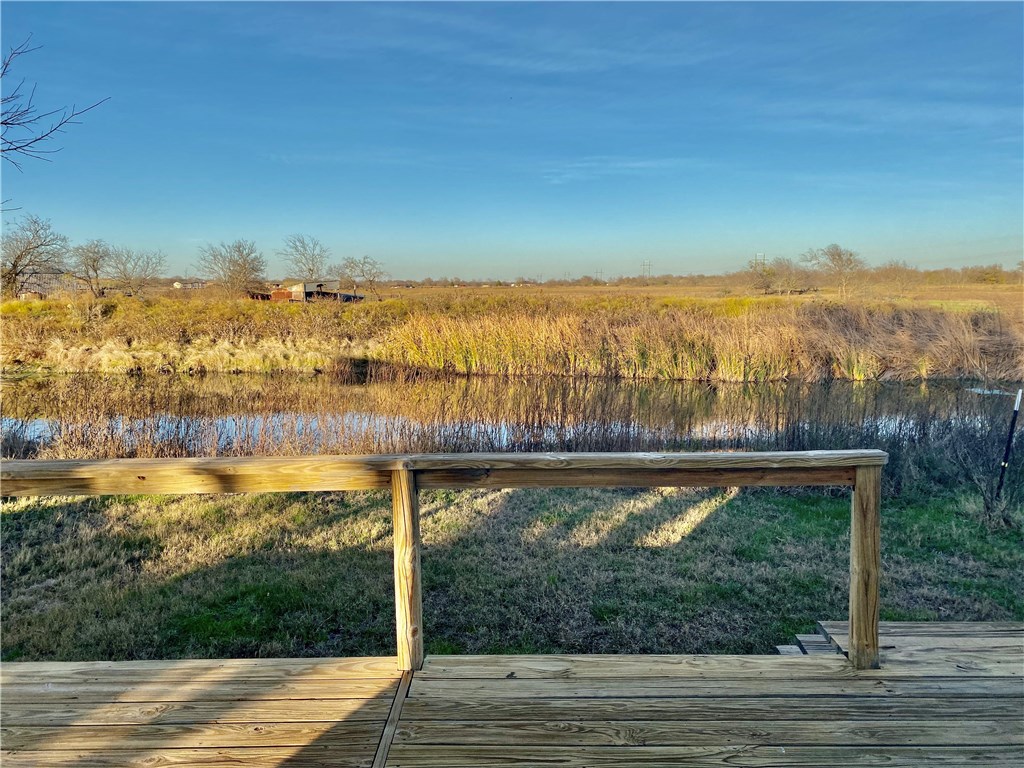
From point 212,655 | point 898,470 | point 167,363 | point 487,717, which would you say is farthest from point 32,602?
point 167,363

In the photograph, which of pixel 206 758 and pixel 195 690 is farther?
Answer: pixel 195 690

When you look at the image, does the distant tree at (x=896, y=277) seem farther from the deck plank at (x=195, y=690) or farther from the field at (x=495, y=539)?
the deck plank at (x=195, y=690)

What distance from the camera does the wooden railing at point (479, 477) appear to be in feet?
7.63

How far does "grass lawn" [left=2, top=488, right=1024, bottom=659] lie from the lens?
11.4 ft

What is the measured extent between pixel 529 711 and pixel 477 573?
225cm

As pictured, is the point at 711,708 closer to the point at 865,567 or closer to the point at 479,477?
the point at 865,567

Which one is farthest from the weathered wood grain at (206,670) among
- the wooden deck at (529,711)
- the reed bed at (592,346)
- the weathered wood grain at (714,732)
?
the reed bed at (592,346)

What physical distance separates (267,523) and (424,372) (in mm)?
10820

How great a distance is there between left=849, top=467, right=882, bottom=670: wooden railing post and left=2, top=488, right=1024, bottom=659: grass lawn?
1055mm

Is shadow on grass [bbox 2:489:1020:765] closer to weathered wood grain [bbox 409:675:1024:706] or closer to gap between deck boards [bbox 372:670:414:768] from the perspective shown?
gap between deck boards [bbox 372:670:414:768]

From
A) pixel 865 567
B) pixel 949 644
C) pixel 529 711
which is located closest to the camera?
pixel 529 711

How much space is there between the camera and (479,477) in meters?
2.37

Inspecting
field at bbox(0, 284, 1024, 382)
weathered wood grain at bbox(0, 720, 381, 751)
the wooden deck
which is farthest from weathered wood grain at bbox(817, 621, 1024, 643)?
field at bbox(0, 284, 1024, 382)

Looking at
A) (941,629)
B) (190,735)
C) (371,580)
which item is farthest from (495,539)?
(190,735)
